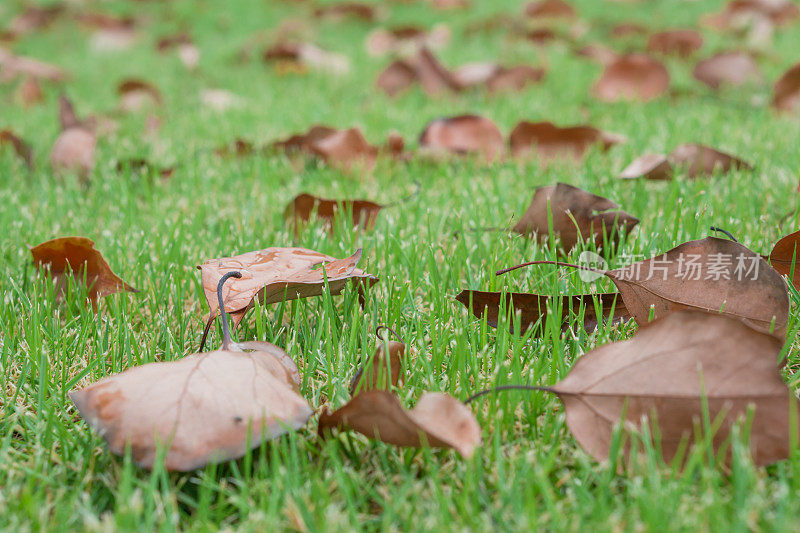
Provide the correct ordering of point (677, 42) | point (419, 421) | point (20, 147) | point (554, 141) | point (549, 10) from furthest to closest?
point (549, 10) < point (677, 42) < point (20, 147) < point (554, 141) < point (419, 421)

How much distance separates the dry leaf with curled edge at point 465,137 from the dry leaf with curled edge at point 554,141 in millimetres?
56

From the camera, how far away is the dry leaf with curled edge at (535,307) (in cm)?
113

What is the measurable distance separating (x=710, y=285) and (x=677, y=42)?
332cm

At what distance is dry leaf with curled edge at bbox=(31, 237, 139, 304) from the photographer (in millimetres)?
1325

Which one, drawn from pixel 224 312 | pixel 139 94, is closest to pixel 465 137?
pixel 224 312

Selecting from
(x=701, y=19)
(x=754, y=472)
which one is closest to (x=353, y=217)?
(x=754, y=472)

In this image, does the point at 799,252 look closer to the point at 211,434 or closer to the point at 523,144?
the point at 211,434

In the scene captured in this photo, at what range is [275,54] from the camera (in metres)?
4.17

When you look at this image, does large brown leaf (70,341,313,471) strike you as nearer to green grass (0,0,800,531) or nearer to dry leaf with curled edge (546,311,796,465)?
green grass (0,0,800,531)

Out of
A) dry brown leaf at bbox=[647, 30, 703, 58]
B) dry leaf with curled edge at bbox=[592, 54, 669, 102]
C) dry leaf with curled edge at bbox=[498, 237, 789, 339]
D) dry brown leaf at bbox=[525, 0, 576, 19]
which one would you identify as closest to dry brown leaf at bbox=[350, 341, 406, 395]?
dry leaf with curled edge at bbox=[498, 237, 789, 339]

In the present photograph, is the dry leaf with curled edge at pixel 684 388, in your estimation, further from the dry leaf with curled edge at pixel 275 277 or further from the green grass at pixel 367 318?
the dry leaf with curled edge at pixel 275 277

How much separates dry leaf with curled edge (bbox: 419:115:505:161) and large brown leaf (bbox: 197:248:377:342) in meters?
1.10

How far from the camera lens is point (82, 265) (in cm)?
136

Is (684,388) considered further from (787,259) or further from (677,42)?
(677,42)
